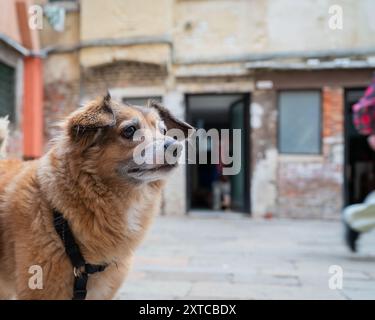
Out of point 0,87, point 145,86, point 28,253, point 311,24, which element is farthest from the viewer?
point 145,86

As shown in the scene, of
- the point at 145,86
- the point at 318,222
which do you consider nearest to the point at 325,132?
the point at 318,222

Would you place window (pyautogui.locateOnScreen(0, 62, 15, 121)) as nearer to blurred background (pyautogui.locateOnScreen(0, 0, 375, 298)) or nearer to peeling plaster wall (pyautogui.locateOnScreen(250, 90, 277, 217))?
blurred background (pyautogui.locateOnScreen(0, 0, 375, 298))

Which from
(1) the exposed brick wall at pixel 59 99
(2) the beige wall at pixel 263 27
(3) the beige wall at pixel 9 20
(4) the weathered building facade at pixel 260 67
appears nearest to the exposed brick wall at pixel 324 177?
(4) the weathered building facade at pixel 260 67

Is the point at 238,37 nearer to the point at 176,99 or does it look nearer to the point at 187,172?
the point at 176,99

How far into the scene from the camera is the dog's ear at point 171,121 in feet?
9.91

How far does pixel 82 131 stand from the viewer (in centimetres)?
248

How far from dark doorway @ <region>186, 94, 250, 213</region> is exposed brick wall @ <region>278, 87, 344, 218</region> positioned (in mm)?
1164

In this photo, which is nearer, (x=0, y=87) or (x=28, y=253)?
(x=28, y=253)

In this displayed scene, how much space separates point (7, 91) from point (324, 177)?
766cm

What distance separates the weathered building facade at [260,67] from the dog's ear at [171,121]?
27.0ft

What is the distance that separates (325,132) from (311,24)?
2588 mm

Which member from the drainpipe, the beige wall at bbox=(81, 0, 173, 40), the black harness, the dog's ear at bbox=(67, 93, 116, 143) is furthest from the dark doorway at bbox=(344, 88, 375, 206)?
the black harness

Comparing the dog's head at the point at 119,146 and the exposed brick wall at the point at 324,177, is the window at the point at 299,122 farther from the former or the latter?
the dog's head at the point at 119,146
